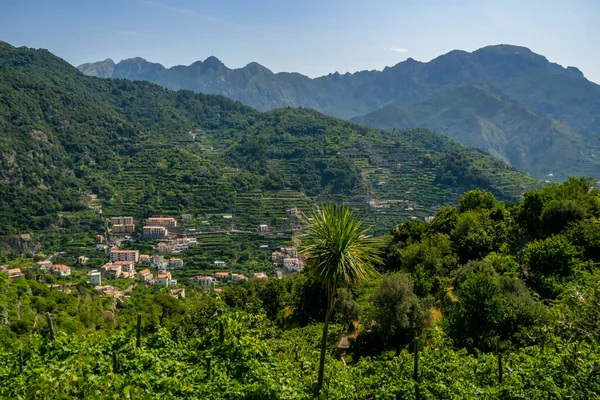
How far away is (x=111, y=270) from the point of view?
6900 centimetres

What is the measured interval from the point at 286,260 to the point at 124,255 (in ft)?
101

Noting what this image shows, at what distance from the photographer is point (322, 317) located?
24.6 m

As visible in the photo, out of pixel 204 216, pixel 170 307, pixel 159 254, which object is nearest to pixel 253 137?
pixel 204 216

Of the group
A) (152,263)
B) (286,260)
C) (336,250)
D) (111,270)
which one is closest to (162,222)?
(152,263)

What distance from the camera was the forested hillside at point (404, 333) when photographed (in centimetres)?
728

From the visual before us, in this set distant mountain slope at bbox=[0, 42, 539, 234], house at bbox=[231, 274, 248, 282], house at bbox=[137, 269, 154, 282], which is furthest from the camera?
distant mountain slope at bbox=[0, 42, 539, 234]

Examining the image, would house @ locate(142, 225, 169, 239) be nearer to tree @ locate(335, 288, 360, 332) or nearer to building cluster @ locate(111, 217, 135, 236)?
building cluster @ locate(111, 217, 135, 236)

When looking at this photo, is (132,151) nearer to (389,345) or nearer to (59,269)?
(59,269)

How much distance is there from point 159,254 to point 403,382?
268 ft

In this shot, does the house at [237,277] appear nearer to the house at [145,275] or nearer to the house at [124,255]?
the house at [145,275]

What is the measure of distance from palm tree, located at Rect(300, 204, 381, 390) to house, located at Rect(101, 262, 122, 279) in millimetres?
67842

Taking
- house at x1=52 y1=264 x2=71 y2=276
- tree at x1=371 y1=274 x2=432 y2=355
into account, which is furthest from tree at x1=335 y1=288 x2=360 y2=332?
house at x1=52 y1=264 x2=71 y2=276

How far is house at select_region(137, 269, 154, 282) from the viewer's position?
68.6 meters

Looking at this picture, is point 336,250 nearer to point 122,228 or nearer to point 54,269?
point 54,269
